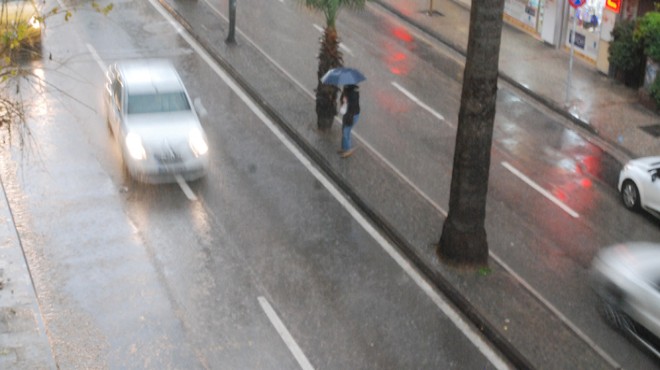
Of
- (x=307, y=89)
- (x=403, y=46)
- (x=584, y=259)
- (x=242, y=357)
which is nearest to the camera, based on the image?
(x=242, y=357)

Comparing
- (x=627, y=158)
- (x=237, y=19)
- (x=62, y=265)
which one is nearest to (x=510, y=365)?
(x=62, y=265)

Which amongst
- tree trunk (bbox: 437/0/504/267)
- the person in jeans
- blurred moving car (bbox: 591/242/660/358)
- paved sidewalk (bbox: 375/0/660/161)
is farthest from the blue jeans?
blurred moving car (bbox: 591/242/660/358)

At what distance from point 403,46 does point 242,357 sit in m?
16.0

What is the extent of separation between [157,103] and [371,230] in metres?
5.39

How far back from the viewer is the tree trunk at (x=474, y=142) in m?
15.5

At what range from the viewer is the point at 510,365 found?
1412 cm

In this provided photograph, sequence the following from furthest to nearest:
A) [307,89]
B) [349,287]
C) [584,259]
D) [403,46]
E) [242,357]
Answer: [403,46] → [307,89] → [584,259] → [349,287] → [242,357]

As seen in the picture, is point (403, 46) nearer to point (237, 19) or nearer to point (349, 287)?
point (237, 19)

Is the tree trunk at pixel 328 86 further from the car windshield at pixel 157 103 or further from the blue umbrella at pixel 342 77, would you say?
the car windshield at pixel 157 103

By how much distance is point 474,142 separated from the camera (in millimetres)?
16016

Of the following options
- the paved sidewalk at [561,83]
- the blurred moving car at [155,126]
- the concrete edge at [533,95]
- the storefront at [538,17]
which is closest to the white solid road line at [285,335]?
the blurred moving car at [155,126]

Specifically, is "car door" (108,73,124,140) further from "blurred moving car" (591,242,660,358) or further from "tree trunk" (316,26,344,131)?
"blurred moving car" (591,242,660,358)

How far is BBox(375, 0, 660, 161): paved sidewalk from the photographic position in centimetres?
2256

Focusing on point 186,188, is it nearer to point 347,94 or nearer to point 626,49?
point 347,94
